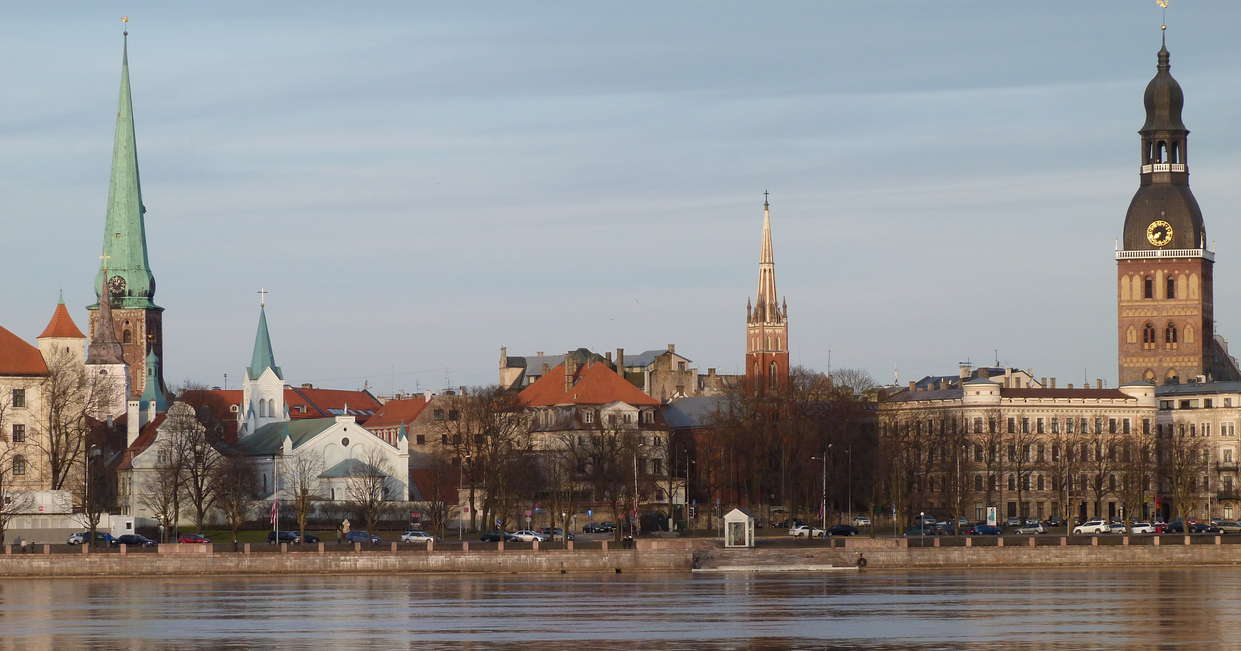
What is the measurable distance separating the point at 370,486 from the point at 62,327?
40.7m

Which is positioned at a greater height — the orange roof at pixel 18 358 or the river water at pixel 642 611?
the orange roof at pixel 18 358

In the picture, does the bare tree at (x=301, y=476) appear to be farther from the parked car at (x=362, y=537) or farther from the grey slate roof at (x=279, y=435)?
the parked car at (x=362, y=537)

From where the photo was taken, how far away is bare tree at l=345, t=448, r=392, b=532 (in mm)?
144625

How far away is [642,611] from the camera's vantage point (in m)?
84.3

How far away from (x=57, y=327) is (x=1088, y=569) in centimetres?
8905

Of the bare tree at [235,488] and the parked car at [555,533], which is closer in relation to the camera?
the parked car at [555,533]

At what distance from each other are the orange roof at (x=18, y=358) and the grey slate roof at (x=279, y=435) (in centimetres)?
1497

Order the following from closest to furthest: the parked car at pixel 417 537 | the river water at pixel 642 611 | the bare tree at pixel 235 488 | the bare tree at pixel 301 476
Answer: the river water at pixel 642 611
the parked car at pixel 417 537
the bare tree at pixel 235 488
the bare tree at pixel 301 476

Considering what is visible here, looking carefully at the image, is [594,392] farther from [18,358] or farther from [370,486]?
[18,358]

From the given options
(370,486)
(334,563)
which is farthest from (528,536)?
(334,563)

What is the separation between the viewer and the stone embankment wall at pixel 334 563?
116 metres

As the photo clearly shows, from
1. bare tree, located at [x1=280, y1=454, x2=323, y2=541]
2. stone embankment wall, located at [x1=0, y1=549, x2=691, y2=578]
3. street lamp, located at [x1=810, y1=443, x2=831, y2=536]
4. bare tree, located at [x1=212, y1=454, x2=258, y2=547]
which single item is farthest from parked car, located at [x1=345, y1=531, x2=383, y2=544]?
street lamp, located at [x1=810, y1=443, x2=831, y2=536]

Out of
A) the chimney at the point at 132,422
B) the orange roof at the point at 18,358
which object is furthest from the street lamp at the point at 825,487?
the orange roof at the point at 18,358

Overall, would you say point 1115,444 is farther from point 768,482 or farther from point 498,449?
point 498,449
